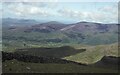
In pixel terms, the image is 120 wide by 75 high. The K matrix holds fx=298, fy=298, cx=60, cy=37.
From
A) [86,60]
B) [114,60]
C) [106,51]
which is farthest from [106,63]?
[106,51]

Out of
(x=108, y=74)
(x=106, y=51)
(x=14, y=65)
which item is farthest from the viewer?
(x=106, y=51)

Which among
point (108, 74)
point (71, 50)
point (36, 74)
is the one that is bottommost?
point (71, 50)

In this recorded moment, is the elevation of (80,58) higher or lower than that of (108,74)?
lower

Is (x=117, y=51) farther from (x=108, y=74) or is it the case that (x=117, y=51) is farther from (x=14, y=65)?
(x=14, y=65)

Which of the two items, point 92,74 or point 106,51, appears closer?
point 92,74

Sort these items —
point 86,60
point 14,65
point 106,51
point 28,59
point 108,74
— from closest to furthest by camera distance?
1. point 14,65
2. point 108,74
3. point 28,59
4. point 86,60
5. point 106,51

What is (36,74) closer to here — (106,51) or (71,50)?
(106,51)

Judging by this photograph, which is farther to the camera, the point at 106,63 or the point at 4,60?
the point at 106,63

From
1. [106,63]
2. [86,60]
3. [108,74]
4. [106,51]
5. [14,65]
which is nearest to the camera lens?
[14,65]

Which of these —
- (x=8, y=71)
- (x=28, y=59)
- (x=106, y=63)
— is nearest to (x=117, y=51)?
(x=106, y=63)
